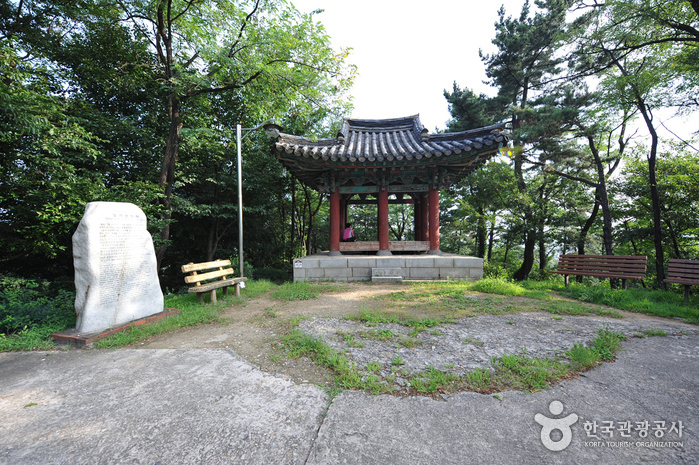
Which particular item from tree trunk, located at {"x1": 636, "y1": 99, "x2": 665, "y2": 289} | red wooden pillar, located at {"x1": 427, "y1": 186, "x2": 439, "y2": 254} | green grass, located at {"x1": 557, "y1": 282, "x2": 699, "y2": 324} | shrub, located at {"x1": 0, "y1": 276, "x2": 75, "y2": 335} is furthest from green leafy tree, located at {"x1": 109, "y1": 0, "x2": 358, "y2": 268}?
tree trunk, located at {"x1": 636, "y1": 99, "x2": 665, "y2": 289}

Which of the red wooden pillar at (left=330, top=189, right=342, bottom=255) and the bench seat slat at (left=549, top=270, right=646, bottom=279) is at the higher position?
the red wooden pillar at (left=330, top=189, right=342, bottom=255)

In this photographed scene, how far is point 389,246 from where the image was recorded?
864 centimetres

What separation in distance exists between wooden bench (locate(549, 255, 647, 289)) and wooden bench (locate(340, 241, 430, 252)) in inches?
151

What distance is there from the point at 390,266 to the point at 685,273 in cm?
615

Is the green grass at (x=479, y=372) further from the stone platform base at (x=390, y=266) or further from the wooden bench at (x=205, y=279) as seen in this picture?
the stone platform base at (x=390, y=266)

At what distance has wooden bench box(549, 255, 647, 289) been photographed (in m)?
5.82

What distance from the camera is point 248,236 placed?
12.7 m

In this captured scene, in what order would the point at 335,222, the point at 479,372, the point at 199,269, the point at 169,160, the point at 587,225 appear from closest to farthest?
the point at 479,372
the point at 199,269
the point at 169,160
the point at 335,222
the point at 587,225

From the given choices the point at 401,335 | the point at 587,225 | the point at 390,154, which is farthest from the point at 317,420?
the point at 587,225

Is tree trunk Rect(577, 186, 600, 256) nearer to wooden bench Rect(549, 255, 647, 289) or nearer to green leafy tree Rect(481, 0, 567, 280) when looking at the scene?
green leafy tree Rect(481, 0, 567, 280)

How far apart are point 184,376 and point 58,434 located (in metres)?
0.80

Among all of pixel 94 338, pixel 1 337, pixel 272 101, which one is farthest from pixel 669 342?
pixel 272 101

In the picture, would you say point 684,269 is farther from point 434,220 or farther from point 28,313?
point 28,313

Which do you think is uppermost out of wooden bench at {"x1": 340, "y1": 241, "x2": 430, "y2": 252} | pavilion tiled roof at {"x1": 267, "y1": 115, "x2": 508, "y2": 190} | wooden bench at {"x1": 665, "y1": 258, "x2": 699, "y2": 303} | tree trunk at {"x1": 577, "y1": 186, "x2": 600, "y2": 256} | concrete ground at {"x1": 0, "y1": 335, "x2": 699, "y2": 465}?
pavilion tiled roof at {"x1": 267, "y1": 115, "x2": 508, "y2": 190}
